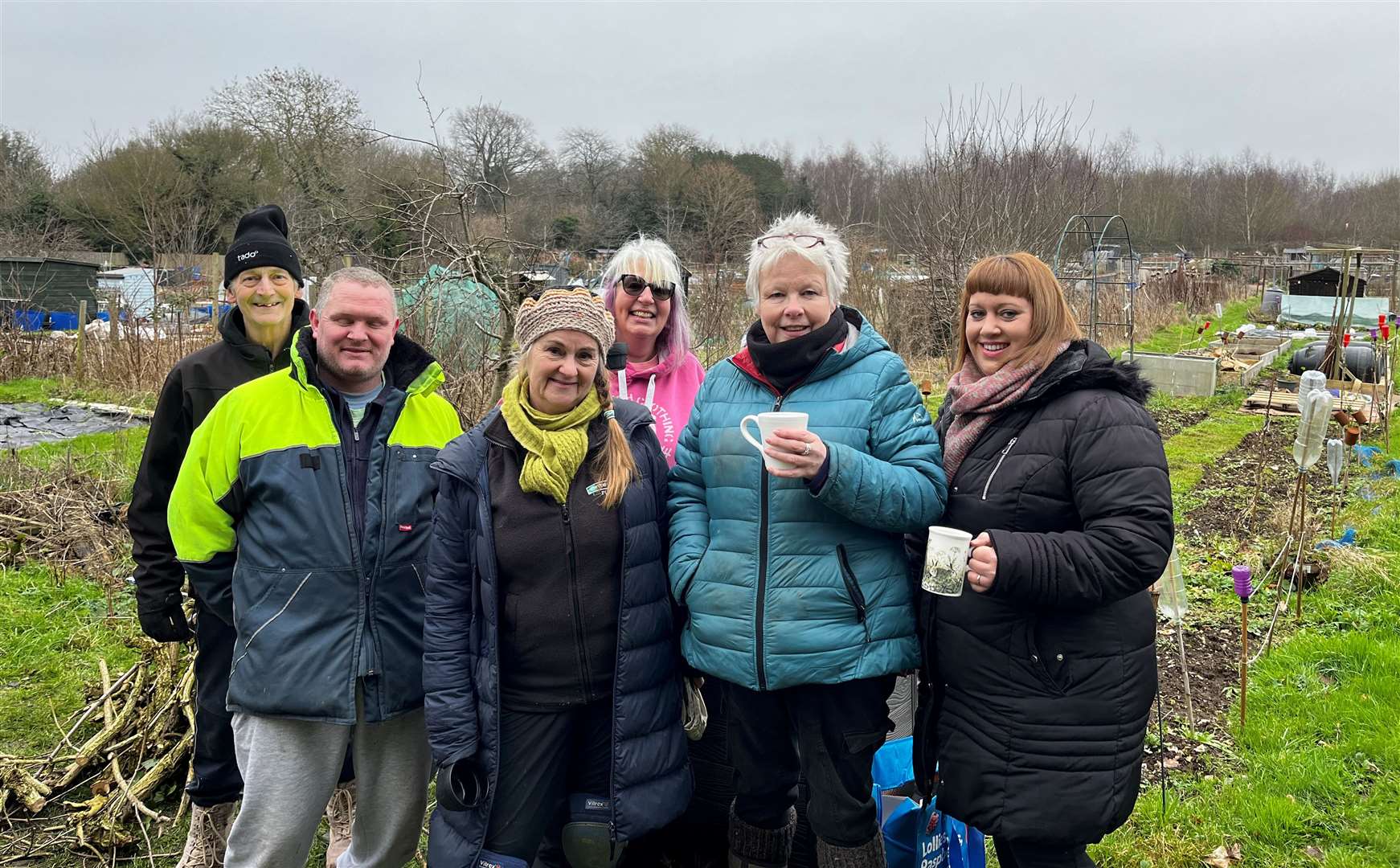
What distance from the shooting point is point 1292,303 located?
2494 centimetres

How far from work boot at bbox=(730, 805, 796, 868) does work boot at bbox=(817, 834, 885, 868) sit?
14cm

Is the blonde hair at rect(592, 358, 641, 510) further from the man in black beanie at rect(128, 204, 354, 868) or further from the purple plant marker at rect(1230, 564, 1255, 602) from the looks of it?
the purple plant marker at rect(1230, 564, 1255, 602)

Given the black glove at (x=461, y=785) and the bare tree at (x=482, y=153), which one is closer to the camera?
the black glove at (x=461, y=785)

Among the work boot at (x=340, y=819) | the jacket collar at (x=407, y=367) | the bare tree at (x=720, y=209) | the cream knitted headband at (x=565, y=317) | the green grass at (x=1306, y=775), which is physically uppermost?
the bare tree at (x=720, y=209)

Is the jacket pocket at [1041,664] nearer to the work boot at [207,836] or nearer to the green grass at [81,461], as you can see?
the work boot at [207,836]

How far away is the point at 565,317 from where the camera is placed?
2090 millimetres

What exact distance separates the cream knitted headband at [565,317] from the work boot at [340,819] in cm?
165

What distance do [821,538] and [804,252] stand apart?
674 mm

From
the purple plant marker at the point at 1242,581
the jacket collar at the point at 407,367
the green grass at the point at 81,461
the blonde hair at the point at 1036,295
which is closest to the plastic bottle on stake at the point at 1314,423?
the purple plant marker at the point at 1242,581

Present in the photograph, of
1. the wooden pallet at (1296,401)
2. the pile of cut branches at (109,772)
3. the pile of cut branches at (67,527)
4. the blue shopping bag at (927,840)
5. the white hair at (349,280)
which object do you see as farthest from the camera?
the wooden pallet at (1296,401)

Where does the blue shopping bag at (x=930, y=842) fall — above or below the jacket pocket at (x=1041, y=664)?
below

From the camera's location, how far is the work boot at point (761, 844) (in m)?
2.23

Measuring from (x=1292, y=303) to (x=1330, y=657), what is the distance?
25.3 meters

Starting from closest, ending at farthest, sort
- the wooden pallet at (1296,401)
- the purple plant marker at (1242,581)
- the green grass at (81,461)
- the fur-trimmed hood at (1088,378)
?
the fur-trimmed hood at (1088,378) → the purple plant marker at (1242,581) → the green grass at (81,461) → the wooden pallet at (1296,401)
